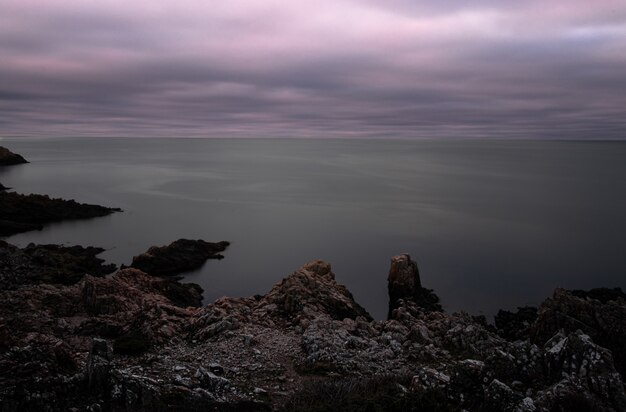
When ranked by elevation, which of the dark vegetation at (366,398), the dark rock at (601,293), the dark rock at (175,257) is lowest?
the dark rock at (175,257)

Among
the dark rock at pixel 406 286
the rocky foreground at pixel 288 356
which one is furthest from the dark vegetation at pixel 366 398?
the dark rock at pixel 406 286

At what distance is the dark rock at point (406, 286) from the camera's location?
106 feet

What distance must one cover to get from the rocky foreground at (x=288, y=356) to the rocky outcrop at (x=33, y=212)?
34.7 metres

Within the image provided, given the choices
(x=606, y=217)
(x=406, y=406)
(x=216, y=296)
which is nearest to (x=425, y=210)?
(x=606, y=217)

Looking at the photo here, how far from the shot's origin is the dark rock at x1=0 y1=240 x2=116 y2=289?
97.0 ft

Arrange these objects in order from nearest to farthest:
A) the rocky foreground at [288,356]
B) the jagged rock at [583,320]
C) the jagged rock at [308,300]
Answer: the rocky foreground at [288,356] < the jagged rock at [583,320] < the jagged rock at [308,300]

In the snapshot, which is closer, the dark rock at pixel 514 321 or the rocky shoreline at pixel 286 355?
the rocky shoreline at pixel 286 355

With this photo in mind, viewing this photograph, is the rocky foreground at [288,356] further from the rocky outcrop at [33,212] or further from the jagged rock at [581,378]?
the rocky outcrop at [33,212]

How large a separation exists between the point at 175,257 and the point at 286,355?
26.6 meters

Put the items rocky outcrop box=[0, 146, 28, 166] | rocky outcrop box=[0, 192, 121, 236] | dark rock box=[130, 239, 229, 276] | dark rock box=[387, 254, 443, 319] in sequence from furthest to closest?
rocky outcrop box=[0, 146, 28, 166], rocky outcrop box=[0, 192, 121, 236], dark rock box=[130, 239, 229, 276], dark rock box=[387, 254, 443, 319]

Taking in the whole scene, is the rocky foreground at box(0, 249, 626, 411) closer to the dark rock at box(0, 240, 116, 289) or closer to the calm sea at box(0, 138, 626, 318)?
the dark rock at box(0, 240, 116, 289)

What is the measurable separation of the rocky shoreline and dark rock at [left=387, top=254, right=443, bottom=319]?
3.02 metres

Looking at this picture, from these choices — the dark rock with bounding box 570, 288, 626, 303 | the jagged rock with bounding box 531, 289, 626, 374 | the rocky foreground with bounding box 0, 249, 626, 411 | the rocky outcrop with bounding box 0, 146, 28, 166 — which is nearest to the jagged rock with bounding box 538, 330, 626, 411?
the rocky foreground with bounding box 0, 249, 626, 411

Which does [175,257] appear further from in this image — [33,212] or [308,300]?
[33,212]
